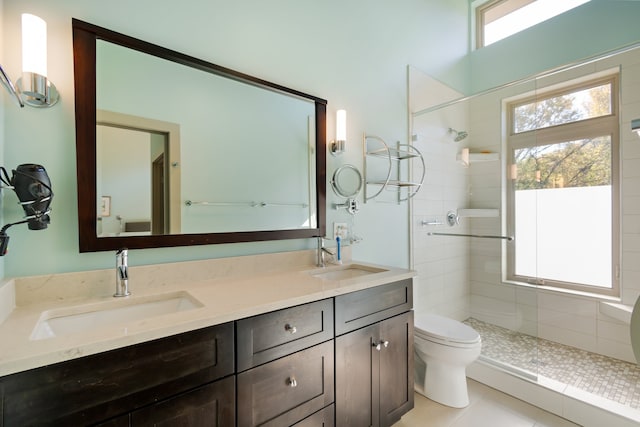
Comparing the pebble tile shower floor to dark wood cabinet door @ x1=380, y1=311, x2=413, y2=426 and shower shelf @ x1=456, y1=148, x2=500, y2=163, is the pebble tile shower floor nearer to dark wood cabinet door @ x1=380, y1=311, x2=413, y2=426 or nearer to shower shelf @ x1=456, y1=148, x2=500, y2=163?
dark wood cabinet door @ x1=380, y1=311, x2=413, y2=426

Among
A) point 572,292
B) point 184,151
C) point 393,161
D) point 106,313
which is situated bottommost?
point 572,292

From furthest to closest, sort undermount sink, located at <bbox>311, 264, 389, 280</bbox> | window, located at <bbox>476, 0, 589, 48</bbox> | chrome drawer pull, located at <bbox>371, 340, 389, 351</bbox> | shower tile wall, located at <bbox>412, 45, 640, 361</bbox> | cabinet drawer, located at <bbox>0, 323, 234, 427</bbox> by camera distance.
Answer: window, located at <bbox>476, 0, 589, 48</bbox>
shower tile wall, located at <bbox>412, 45, 640, 361</bbox>
undermount sink, located at <bbox>311, 264, 389, 280</bbox>
chrome drawer pull, located at <bbox>371, 340, 389, 351</bbox>
cabinet drawer, located at <bbox>0, 323, 234, 427</bbox>

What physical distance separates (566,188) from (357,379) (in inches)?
95.3

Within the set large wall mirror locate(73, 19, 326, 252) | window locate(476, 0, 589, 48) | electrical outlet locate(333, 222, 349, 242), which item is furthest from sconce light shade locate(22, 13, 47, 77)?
window locate(476, 0, 589, 48)

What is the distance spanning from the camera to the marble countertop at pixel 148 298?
2.35ft

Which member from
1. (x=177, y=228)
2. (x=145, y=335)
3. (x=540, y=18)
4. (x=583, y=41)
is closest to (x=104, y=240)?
(x=177, y=228)

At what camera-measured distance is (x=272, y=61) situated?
1.65 m

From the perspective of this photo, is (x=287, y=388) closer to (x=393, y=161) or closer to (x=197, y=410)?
(x=197, y=410)

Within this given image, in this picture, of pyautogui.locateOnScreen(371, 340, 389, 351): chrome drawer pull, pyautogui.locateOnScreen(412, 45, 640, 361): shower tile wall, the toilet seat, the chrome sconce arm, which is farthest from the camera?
pyautogui.locateOnScreen(412, 45, 640, 361): shower tile wall

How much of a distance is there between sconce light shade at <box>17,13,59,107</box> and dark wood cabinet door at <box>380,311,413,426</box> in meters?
1.69

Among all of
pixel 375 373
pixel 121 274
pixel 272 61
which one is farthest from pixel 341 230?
pixel 121 274

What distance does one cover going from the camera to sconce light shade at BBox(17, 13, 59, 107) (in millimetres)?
979

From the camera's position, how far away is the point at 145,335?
2.65 feet

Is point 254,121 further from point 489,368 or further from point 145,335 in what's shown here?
point 489,368
